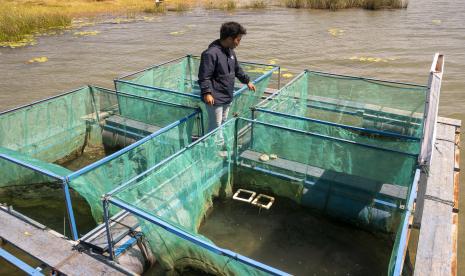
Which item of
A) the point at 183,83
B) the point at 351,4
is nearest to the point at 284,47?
the point at 183,83

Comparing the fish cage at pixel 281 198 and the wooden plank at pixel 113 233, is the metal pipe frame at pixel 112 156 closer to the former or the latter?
the fish cage at pixel 281 198

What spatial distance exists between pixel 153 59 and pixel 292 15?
1155 centimetres

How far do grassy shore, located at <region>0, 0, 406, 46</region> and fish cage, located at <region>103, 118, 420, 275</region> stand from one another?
16.6 m

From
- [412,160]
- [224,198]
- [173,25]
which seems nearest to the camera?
[412,160]

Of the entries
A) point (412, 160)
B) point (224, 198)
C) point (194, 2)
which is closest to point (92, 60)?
point (224, 198)

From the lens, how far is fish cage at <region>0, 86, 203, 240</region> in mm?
4504

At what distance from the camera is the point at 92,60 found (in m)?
15.2

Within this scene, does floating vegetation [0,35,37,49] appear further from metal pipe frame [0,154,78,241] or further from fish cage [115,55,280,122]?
metal pipe frame [0,154,78,241]

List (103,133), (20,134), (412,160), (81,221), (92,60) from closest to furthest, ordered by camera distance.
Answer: (412,160), (81,221), (20,134), (103,133), (92,60)

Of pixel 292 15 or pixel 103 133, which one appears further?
pixel 292 15

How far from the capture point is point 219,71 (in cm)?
565

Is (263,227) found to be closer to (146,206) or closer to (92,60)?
(146,206)

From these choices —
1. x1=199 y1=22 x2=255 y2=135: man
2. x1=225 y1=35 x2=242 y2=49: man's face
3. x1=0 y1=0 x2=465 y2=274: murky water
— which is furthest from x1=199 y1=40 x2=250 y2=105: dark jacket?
x1=0 y1=0 x2=465 y2=274: murky water

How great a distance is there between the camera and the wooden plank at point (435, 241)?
4.06 metres
